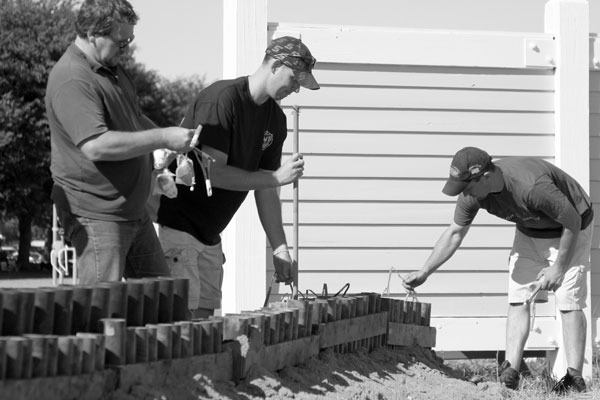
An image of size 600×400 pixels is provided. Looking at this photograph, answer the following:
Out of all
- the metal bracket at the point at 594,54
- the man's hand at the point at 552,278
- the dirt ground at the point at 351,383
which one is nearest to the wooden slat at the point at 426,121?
the metal bracket at the point at 594,54

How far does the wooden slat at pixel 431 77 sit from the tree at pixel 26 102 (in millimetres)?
29421

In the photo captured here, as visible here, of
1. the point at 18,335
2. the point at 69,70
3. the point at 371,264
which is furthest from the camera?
the point at 371,264

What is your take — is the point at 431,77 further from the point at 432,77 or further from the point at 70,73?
the point at 70,73

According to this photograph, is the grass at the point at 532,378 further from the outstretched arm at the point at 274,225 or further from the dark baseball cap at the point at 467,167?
the outstretched arm at the point at 274,225

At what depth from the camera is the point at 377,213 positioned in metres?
8.48

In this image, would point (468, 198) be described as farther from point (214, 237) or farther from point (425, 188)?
point (214, 237)

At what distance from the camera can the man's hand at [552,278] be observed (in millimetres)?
7234

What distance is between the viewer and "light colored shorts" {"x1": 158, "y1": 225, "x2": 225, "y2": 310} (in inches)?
217

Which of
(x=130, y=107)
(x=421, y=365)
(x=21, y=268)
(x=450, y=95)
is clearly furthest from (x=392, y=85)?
(x=21, y=268)

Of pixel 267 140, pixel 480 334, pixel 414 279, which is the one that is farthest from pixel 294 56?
pixel 480 334

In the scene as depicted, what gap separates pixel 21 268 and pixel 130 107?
128 ft

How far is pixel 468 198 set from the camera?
7.33m

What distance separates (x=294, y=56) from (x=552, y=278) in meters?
2.73

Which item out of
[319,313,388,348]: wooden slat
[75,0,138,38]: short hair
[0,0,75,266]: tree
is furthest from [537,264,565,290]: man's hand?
[0,0,75,266]: tree
